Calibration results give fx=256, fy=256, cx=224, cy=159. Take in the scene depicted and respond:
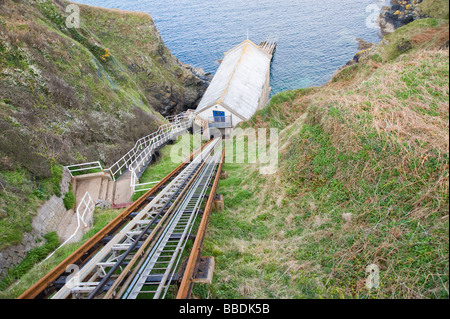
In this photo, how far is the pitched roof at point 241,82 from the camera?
30258mm

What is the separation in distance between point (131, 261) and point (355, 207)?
614cm

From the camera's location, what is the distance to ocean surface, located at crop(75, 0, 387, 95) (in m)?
43.4

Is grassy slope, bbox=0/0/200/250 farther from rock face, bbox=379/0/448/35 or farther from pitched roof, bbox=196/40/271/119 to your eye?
rock face, bbox=379/0/448/35

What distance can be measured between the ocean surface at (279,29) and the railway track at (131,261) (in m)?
34.5

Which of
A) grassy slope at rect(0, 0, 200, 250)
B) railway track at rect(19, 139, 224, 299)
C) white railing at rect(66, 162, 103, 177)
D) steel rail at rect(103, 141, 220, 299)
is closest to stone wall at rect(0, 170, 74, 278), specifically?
grassy slope at rect(0, 0, 200, 250)

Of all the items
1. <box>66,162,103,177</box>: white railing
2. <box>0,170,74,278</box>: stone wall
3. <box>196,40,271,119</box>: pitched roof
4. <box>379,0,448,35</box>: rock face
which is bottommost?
<box>0,170,74,278</box>: stone wall

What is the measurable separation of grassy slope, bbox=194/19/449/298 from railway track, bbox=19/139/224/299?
3.21 feet

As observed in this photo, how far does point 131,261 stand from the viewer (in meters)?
6.17

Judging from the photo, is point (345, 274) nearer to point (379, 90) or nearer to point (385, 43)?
point (379, 90)

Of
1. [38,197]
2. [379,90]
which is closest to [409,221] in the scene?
[379,90]

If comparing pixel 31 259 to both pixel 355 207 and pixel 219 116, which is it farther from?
pixel 219 116

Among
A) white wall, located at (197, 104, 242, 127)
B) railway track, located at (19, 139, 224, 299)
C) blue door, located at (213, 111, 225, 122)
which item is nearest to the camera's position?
railway track, located at (19, 139, 224, 299)

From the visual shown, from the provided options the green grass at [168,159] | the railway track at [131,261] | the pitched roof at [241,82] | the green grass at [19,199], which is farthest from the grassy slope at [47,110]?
the pitched roof at [241,82]

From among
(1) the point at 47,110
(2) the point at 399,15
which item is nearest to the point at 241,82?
(1) the point at 47,110
